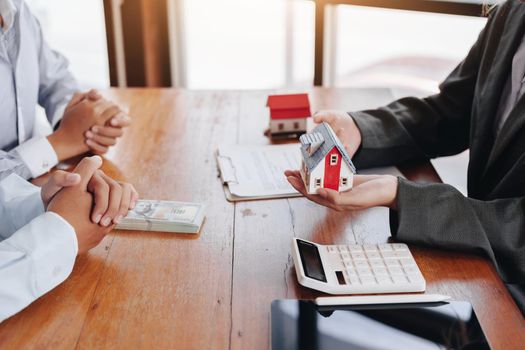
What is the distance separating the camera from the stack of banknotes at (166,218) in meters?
1.08

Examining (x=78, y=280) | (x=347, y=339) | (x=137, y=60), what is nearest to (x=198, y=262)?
(x=78, y=280)

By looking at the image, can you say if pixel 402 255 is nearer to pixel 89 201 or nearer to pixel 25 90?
pixel 89 201

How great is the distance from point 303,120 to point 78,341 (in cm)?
88

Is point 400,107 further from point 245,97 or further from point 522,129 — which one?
point 245,97

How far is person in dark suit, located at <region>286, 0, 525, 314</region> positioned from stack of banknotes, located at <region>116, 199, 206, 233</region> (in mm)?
193

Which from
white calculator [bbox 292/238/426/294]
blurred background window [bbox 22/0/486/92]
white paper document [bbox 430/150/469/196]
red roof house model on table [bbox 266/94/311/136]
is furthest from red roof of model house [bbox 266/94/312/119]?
blurred background window [bbox 22/0/486/92]

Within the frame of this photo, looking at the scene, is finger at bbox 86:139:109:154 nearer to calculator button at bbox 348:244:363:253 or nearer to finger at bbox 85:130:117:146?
finger at bbox 85:130:117:146

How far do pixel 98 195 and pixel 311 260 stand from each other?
1.24ft

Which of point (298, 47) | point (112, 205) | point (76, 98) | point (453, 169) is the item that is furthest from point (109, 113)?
point (298, 47)

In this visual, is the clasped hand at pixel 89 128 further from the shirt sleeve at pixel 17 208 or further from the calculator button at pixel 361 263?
the calculator button at pixel 361 263

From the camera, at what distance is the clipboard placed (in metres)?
1.22

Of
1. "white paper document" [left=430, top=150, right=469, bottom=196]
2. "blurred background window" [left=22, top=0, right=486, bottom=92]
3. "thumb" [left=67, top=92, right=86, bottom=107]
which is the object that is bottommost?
"white paper document" [left=430, top=150, right=469, bottom=196]

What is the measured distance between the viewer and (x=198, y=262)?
3.24 ft

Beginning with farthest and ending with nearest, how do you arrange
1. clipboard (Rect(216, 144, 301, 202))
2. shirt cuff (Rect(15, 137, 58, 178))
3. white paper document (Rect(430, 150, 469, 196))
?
1. white paper document (Rect(430, 150, 469, 196))
2. shirt cuff (Rect(15, 137, 58, 178))
3. clipboard (Rect(216, 144, 301, 202))
